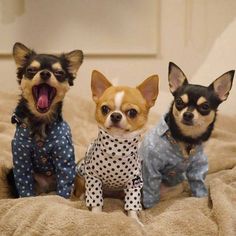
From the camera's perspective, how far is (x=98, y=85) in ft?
4.77

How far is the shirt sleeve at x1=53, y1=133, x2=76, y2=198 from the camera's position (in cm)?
148

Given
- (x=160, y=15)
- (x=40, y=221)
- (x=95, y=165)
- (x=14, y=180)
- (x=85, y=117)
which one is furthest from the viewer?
(x=160, y=15)

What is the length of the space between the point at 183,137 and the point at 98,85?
391 millimetres

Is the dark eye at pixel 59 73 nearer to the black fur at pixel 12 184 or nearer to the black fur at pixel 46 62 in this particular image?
the black fur at pixel 46 62

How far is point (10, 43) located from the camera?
246 centimetres

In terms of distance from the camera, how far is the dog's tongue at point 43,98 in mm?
1446

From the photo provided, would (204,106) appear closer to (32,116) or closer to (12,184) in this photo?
(32,116)

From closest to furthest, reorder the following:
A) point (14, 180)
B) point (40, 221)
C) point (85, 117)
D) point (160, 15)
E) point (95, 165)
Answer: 1. point (40, 221)
2. point (95, 165)
3. point (14, 180)
4. point (85, 117)
5. point (160, 15)

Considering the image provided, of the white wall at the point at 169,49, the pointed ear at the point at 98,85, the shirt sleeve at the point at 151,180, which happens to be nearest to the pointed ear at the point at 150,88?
the pointed ear at the point at 98,85

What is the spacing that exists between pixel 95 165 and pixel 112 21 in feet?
4.44

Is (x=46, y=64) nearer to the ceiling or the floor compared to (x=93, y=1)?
nearer to the floor

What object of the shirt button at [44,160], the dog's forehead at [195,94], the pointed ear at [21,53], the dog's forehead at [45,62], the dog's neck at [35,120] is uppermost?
the pointed ear at [21,53]

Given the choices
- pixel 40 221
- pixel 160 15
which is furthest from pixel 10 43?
pixel 40 221

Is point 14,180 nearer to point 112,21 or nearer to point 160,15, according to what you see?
point 112,21
